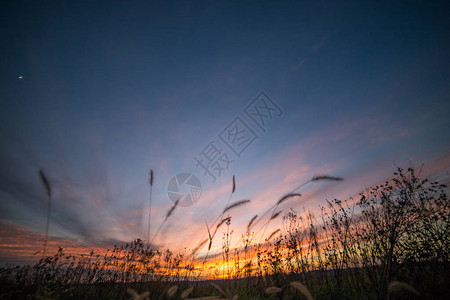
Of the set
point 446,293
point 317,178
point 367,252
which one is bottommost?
point 446,293

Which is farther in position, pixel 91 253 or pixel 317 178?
pixel 91 253

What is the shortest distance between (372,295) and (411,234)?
248 centimetres

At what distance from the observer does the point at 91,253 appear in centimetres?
767

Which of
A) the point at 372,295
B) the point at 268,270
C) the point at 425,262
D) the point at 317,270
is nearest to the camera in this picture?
the point at 372,295

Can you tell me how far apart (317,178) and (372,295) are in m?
2.24

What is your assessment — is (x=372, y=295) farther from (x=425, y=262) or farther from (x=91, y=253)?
(x=91, y=253)

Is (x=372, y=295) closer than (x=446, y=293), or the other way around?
(x=446, y=293)

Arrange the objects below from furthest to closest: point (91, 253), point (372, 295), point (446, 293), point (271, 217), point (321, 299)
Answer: point (91, 253)
point (271, 217)
point (321, 299)
point (372, 295)
point (446, 293)

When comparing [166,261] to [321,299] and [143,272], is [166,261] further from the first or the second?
[321,299]

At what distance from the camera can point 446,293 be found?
263 centimetres

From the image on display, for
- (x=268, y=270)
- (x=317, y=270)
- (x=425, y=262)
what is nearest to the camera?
(x=425, y=262)

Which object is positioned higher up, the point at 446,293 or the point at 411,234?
the point at 411,234

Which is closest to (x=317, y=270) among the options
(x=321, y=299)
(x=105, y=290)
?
(x=321, y=299)

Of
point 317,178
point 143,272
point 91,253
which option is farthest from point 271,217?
point 91,253
